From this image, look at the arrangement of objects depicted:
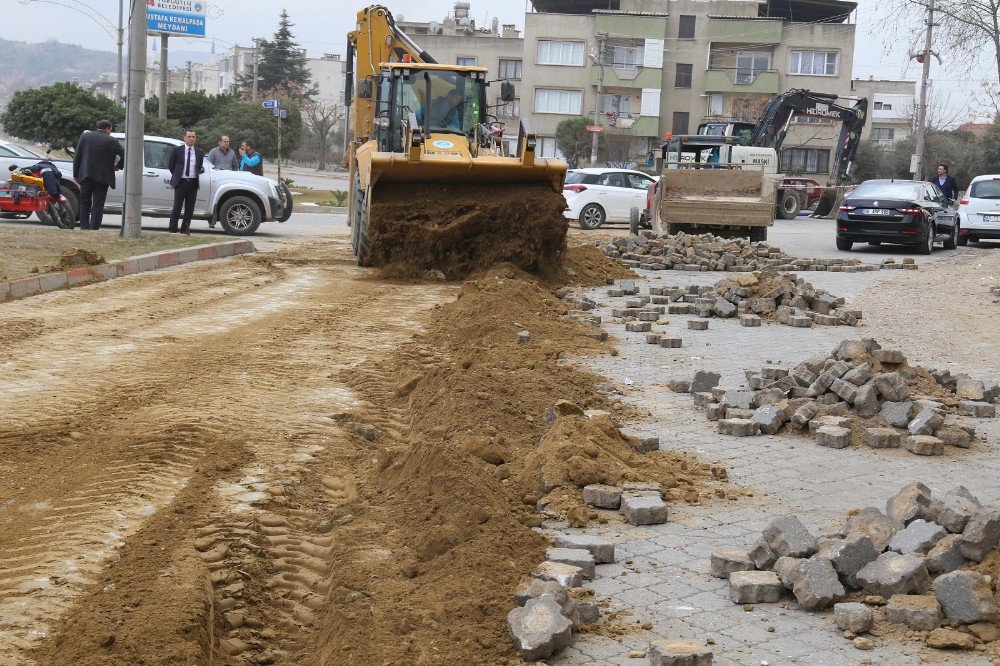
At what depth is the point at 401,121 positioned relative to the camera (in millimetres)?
17094

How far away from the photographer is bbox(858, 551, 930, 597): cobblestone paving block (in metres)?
4.34

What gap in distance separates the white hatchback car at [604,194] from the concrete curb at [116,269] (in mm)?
11815

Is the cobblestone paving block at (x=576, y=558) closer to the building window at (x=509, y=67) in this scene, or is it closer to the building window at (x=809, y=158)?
the building window at (x=809, y=158)

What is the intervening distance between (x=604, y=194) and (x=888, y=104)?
3443 inches

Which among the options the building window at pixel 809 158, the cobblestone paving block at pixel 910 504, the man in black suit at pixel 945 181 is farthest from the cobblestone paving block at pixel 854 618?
the building window at pixel 809 158

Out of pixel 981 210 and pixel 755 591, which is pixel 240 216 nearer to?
pixel 981 210

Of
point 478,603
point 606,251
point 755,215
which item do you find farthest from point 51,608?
point 755,215

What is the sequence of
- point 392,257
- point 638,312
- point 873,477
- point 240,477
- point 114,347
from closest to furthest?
point 240,477 < point 873,477 < point 114,347 < point 638,312 < point 392,257

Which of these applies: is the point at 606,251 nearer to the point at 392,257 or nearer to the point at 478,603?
the point at 392,257

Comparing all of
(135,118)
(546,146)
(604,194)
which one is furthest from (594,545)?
(546,146)

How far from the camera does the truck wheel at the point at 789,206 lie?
39122mm

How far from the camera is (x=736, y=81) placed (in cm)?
7119

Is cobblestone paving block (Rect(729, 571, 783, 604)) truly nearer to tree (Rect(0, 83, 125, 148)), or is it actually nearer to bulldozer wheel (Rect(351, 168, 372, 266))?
bulldozer wheel (Rect(351, 168, 372, 266))

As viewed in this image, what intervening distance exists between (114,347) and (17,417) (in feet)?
8.30
